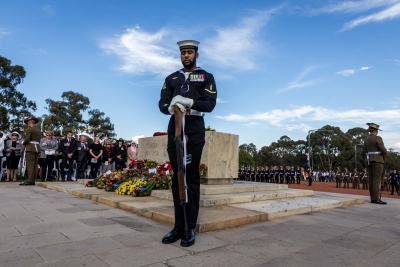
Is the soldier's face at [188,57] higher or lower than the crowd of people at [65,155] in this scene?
higher

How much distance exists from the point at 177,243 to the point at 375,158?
6822 millimetres

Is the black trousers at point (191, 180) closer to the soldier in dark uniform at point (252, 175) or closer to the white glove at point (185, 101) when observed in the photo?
the white glove at point (185, 101)

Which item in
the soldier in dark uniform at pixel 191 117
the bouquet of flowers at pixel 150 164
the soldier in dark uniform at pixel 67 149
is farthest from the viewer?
the soldier in dark uniform at pixel 67 149

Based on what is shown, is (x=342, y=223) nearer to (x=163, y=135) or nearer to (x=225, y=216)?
(x=225, y=216)

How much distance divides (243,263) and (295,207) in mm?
3133

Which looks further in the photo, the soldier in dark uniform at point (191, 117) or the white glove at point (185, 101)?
the soldier in dark uniform at point (191, 117)

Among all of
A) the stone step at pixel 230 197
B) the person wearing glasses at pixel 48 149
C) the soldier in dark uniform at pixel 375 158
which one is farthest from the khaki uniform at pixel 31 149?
the soldier in dark uniform at pixel 375 158

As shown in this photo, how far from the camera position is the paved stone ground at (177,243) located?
266 cm

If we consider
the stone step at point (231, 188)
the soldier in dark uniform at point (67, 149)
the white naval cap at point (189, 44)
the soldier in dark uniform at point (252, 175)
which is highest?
the white naval cap at point (189, 44)

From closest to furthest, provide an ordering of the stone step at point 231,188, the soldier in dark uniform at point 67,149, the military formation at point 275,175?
the stone step at point 231,188 → the soldier in dark uniform at point 67,149 → the military formation at point 275,175

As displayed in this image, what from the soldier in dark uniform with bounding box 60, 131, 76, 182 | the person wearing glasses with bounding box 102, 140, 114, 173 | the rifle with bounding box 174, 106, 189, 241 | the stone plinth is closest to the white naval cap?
the rifle with bounding box 174, 106, 189, 241

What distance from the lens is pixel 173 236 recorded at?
3219mm

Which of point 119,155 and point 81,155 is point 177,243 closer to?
point 81,155

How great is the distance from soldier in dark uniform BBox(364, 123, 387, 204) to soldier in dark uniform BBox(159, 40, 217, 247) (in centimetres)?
641
